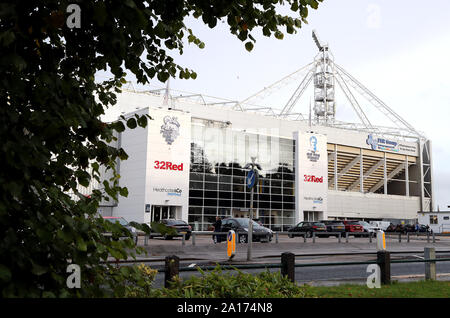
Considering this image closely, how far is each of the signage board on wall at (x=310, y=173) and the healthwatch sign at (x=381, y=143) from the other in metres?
16.8

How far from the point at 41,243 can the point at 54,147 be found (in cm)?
72

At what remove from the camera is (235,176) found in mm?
51031

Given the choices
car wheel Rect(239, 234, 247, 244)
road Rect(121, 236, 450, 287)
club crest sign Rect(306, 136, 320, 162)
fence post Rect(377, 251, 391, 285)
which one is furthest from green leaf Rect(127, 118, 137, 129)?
club crest sign Rect(306, 136, 320, 162)

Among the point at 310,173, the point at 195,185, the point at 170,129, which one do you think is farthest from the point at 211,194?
the point at 310,173

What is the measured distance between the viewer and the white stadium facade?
1811 inches

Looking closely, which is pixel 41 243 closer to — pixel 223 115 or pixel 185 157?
pixel 185 157

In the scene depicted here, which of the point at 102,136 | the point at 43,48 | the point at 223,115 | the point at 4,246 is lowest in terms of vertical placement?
the point at 4,246

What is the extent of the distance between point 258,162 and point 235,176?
3707 millimetres

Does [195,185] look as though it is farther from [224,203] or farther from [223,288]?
[223,288]

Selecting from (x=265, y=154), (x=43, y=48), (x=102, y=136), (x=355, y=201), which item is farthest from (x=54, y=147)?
(x=355, y=201)

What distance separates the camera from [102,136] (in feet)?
11.1

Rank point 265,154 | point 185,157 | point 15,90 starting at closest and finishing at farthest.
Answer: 1. point 15,90
2. point 185,157
3. point 265,154

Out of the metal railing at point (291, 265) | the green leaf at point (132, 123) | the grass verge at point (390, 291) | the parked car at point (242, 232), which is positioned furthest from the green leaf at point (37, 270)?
the parked car at point (242, 232)

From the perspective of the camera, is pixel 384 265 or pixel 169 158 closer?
pixel 384 265
